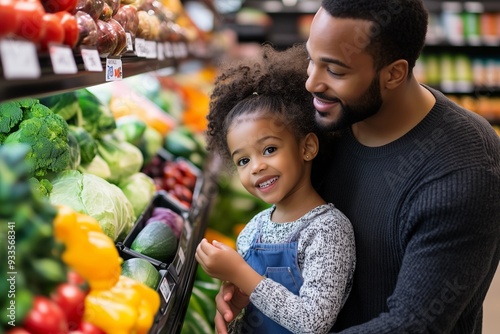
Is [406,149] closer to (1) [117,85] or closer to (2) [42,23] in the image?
(2) [42,23]

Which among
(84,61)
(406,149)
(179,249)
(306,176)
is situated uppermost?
(84,61)

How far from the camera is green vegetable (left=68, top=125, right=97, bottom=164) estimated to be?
2240mm

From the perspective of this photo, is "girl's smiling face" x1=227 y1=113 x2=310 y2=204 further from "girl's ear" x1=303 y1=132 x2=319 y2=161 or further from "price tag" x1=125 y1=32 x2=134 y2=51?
"price tag" x1=125 y1=32 x2=134 y2=51

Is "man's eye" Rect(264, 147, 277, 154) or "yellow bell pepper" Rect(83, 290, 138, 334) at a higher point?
"man's eye" Rect(264, 147, 277, 154)

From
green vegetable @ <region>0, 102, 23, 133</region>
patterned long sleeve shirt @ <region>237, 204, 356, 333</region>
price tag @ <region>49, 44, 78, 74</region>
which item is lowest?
patterned long sleeve shirt @ <region>237, 204, 356, 333</region>

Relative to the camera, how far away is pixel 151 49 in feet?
8.00

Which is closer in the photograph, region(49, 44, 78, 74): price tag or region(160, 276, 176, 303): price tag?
region(49, 44, 78, 74): price tag

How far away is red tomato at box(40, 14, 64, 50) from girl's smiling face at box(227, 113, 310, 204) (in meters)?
0.59

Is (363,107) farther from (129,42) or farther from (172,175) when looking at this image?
(172,175)

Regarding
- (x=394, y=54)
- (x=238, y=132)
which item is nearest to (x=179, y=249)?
(x=238, y=132)

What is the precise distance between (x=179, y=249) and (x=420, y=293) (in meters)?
0.97

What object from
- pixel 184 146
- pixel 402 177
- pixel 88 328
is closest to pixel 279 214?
pixel 402 177

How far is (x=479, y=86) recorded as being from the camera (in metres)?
7.48

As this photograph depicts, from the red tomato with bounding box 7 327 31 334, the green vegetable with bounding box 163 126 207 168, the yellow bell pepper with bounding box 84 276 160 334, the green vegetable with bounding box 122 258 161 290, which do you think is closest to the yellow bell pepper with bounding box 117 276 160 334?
the yellow bell pepper with bounding box 84 276 160 334
